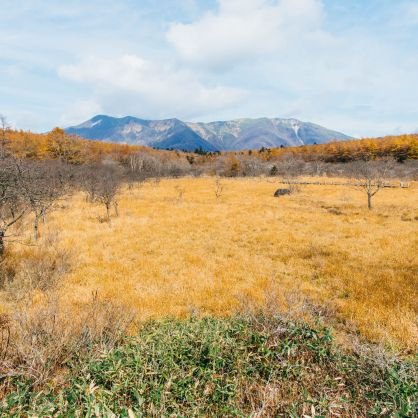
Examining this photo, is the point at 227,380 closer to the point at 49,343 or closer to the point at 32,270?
the point at 49,343

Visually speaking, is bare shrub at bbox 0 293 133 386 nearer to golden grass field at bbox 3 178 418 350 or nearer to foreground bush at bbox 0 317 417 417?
foreground bush at bbox 0 317 417 417

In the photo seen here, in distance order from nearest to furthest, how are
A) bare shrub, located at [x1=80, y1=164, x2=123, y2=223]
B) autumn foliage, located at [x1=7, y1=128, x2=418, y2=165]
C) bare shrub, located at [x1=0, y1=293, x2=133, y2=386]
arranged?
bare shrub, located at [x1=0, y1=293, x2=133, y2=386]
bare shrub, located at [x1=80, y1=164, x2=123, y2=223]
autumn foliage, located at [x1=7, y1=128, x2=418, y2=165]

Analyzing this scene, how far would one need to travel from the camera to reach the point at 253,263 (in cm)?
1102

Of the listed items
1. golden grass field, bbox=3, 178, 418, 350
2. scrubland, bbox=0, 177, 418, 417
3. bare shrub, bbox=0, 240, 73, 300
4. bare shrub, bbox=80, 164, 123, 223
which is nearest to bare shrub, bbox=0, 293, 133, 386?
scrubland, bbox=0, 177, 418, 417

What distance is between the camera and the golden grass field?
7.14 meters

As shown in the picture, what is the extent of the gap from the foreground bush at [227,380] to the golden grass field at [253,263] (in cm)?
124

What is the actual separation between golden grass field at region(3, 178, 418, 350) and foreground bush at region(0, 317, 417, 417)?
1239 mm

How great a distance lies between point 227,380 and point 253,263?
296 inches

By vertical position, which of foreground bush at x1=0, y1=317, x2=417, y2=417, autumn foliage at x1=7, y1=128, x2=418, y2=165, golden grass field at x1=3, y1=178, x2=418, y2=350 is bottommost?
golden grass field at x1=3, y1=178, x2=418, y2=350

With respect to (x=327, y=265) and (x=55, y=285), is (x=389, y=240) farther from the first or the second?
(x=55, y=285)

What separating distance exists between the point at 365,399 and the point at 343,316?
350cm

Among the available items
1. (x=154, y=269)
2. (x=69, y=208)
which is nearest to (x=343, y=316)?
(x=154, y=269)

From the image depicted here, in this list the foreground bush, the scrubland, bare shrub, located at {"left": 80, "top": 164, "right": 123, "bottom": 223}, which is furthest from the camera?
bare shrub, located at {"left": 80, "top": 164, "right": 123, "bottom": 223}

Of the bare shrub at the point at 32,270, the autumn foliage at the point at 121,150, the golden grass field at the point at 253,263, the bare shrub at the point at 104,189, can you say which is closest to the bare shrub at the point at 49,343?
the golden grass field at the point at 253,263
